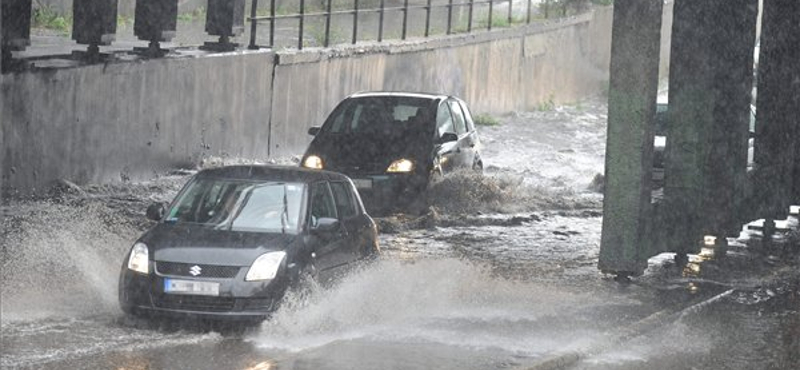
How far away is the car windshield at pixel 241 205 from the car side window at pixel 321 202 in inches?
5.1

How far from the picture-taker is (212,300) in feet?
43.7

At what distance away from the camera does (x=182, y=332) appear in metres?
13.4

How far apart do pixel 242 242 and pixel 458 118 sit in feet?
36.2

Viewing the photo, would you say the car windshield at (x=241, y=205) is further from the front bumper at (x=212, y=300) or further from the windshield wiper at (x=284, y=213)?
the front bumper at (x=212, y=300)

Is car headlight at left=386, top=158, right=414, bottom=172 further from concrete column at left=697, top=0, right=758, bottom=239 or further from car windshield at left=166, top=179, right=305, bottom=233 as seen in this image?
car windshield at left=166, top=179, right=305, bottom=233

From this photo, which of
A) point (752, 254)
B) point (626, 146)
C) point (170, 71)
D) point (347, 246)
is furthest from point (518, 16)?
point (347, 246)

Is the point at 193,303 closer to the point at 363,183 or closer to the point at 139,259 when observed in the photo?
the point at 139,259

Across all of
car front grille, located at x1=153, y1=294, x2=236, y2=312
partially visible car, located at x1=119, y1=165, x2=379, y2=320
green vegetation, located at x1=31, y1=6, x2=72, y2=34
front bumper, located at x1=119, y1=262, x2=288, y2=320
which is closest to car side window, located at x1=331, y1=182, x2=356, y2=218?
partially visible car, located at x1=119, y1=165, x2=379, y2=320

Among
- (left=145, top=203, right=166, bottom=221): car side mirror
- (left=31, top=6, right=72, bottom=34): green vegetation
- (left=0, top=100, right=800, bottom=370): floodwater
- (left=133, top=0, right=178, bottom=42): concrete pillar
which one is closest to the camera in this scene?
(left=0, top=100, right=800, bottom=370): floodwater

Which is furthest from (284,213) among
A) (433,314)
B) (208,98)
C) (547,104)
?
(547,104)

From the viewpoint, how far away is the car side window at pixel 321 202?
14.6 meters

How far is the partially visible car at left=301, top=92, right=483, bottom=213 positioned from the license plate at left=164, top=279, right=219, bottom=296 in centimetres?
880

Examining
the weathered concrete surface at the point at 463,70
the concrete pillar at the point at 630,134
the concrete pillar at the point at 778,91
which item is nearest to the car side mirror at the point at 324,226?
the concrete pillar at the point at 630,134

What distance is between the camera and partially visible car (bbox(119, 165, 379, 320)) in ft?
43.7
